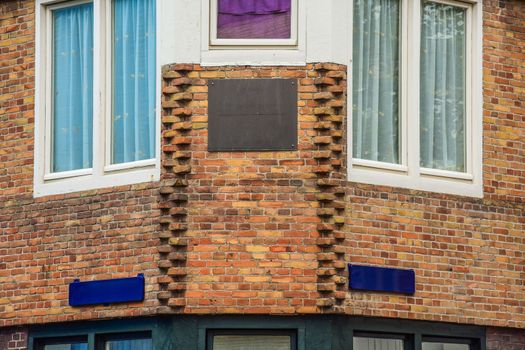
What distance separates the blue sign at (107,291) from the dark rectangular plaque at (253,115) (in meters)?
1.74

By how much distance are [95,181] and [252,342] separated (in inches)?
107

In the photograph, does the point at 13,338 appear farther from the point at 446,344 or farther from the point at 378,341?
the point at 446,344

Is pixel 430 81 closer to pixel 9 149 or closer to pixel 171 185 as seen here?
pixel 171 185

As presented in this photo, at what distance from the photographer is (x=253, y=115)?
19438 millimetres

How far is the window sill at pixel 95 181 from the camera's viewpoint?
1978cm

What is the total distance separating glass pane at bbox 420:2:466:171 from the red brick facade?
0.33 meters

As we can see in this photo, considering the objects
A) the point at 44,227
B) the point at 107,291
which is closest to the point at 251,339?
the point at 107,291

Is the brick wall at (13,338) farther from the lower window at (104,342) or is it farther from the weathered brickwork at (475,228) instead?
the weathered brickwork at (475,228)

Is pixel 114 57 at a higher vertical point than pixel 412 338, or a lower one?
higher

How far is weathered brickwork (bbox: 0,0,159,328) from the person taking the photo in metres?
19.6

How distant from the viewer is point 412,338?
19.9m

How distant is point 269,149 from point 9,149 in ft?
11.5

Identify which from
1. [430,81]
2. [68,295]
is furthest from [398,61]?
[68,295]

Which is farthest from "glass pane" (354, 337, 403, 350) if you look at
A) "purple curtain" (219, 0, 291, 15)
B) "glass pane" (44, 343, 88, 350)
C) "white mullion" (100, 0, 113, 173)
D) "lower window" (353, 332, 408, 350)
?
"purple curtain" (219, 0, 291, 15)
